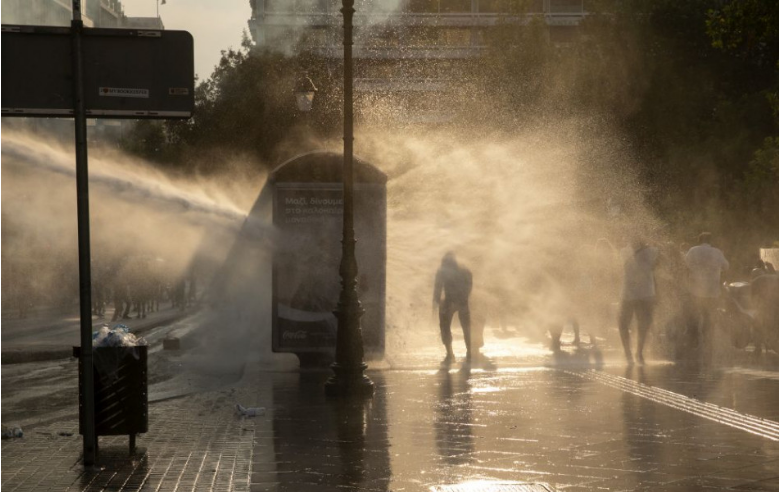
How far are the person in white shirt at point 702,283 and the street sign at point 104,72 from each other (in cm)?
1146

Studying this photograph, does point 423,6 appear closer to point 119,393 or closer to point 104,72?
point 119,393

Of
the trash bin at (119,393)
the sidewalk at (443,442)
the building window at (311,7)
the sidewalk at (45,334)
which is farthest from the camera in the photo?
the building window at (311,7)

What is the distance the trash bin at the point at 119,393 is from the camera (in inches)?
350

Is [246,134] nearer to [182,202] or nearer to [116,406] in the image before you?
[182,202]

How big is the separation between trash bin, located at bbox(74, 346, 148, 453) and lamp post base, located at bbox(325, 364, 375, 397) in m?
3.85

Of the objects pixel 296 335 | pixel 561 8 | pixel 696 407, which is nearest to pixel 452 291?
pixel 296 335

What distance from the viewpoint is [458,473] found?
8.03 m

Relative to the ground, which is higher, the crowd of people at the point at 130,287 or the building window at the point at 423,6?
the building window at the point at 423,6

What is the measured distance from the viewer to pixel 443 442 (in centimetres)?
941

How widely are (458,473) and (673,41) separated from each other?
29.5m

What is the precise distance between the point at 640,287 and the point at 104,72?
10.8 metres

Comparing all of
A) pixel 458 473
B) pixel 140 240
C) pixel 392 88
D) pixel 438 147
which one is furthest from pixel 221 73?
pixel 392 88

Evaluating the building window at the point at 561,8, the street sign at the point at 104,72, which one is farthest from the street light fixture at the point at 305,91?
the building window at the point at 561,8

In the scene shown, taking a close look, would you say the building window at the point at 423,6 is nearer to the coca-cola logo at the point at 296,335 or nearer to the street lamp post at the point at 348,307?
the coca-cola logo at the point at 296,335
